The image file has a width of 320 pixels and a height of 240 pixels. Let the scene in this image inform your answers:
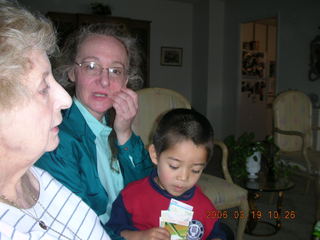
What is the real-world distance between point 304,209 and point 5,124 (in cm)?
320

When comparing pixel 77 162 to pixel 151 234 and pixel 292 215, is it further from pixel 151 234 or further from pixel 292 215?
pixel 292 215

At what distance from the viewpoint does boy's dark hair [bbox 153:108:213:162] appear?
1134mm

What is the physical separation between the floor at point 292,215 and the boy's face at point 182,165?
1677 mm

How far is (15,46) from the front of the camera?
599 millimetres

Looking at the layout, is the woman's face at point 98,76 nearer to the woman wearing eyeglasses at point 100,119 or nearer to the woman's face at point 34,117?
the woman wearing eyeglasses at point 100,119

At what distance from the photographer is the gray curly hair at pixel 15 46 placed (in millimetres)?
579

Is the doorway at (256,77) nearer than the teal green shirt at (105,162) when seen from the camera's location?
No

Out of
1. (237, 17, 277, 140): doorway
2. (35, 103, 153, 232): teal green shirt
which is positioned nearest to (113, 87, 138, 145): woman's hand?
(35, 103, 153, 232): teal green shirt

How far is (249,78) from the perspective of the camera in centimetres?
630

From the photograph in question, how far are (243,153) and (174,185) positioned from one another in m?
1.42

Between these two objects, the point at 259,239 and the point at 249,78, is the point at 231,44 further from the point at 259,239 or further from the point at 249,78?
the point at 259,239

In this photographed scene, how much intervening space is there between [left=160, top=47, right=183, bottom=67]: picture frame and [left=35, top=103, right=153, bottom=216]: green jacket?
532 centimetres

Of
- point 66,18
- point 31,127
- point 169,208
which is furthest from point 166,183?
point 66,18

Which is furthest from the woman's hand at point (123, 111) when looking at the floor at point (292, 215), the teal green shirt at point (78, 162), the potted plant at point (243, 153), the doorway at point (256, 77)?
the doorway at point (256, 77)
